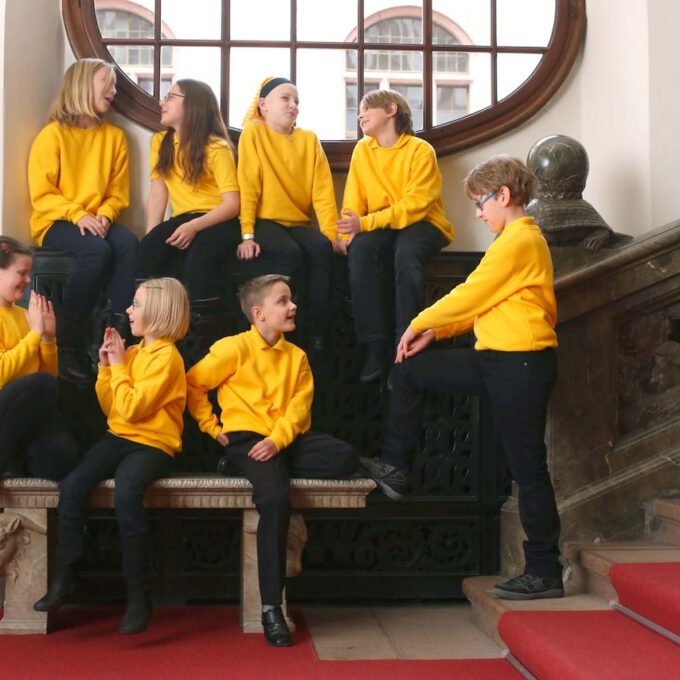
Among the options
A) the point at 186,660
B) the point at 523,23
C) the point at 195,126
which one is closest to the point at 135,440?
the point at 186,660

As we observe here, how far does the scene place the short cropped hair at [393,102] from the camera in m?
5.20

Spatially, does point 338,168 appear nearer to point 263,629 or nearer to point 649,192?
point 649,192

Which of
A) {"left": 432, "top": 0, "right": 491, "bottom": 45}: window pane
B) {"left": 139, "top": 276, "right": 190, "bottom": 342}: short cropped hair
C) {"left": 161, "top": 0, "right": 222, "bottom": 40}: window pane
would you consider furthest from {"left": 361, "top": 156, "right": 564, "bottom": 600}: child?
{"left": 161, "top": 0, "right": 222, "bottom": 40}: window pane

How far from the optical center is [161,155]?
17.6 feet

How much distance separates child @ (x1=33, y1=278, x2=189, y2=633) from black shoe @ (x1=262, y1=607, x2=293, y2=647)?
47cm

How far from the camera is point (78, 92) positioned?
5332mm

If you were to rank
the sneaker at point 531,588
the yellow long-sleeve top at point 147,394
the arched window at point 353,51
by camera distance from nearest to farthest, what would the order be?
1. the sneaker at point 531,588
2. the yellow long-sleeve top at point 147,394
3. the arched window at point 353,51

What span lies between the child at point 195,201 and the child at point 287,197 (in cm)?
9

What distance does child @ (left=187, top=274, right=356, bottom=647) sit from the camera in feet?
14.6

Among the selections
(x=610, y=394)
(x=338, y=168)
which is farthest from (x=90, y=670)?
(x=338, y=168)

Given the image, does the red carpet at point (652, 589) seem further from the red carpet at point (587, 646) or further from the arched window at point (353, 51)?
the arched window at point (353, 51)

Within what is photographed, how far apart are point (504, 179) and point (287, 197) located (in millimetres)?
1391

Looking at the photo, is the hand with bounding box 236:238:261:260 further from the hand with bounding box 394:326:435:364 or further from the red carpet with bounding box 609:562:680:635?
the red carpet with bounding box 609:562:680:635

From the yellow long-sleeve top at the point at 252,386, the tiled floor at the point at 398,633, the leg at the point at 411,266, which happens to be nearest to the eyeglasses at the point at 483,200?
the leg at the point at 411,266
